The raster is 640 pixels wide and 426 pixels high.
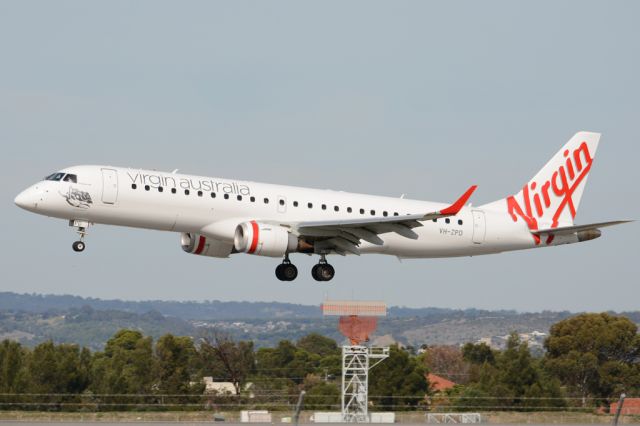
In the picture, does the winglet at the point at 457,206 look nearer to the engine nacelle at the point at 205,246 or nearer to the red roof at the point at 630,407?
the engine nacelle at the point at 205,246

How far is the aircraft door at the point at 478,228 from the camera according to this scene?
178 feet

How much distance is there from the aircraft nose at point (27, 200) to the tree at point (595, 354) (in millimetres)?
55461

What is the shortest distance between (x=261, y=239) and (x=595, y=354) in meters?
53.5

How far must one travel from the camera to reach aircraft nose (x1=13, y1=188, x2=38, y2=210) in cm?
4672

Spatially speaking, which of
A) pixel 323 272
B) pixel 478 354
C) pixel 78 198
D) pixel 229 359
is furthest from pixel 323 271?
pixel 478 354

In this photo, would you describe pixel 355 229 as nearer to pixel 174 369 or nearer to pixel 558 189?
pixel 558 189

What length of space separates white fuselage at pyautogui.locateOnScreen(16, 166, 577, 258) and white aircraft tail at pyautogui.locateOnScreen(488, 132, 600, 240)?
410 cm

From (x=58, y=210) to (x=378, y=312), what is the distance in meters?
25.7

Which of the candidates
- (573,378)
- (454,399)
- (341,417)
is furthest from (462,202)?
(573,378)

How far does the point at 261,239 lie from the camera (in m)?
47.9

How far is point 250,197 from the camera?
49.1 meters

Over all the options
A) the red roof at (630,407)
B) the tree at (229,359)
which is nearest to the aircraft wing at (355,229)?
the red roof at (630,407)

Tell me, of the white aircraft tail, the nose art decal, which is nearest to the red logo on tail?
the white aircraft tail

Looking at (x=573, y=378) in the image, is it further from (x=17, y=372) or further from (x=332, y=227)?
(x=332, y=227)
